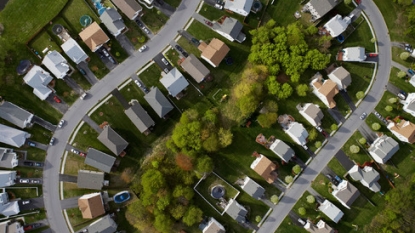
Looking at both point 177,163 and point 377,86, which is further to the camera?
point 377,86

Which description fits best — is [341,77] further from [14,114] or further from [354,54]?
[14,114]

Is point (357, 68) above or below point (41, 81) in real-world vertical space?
below

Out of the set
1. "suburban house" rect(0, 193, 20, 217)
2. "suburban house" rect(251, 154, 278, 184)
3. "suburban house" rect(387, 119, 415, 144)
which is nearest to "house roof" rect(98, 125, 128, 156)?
"suburban house" rect(0, 193, 20, 217)

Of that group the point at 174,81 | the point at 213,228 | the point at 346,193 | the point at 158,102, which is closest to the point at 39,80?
the point at 158,102

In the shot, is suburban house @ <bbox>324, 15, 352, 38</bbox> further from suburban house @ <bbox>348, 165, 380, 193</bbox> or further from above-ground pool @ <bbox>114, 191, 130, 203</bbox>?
above-ground pool @ <bbox>114, 191, 130, 203</bbox>

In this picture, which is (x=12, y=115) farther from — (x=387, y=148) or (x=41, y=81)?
(x=387, y=148)

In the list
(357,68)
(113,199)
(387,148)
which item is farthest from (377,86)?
(113,199)

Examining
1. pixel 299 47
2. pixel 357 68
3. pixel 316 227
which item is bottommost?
pixel 316 227
